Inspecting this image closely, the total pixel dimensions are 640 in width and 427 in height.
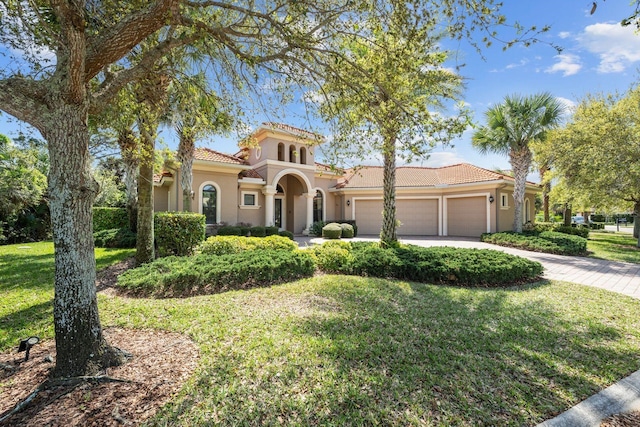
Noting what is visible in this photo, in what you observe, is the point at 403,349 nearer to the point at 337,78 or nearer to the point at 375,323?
the point at 375,323

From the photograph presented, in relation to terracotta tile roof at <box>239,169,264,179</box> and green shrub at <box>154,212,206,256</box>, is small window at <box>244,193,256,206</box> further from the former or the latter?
green shrub at <box>154,212,206,256</box>

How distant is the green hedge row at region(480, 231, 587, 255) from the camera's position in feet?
43.5

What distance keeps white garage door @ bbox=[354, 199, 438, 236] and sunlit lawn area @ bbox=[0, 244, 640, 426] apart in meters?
15.1

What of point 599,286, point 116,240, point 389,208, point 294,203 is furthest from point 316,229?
point 599,286

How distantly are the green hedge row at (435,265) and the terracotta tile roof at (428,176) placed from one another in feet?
38.9

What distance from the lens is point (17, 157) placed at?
15.1 m

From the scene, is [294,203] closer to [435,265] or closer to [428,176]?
[428,176]

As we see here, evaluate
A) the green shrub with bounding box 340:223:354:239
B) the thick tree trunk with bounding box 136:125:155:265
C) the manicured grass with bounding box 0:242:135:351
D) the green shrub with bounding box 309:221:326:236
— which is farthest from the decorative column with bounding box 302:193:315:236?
the thick tree trunk with bounding box 136:125:155:265

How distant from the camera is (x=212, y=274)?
6.77 meters

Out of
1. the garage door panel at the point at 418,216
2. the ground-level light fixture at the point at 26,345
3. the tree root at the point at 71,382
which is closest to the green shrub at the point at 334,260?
the tree root at the point at 71,382

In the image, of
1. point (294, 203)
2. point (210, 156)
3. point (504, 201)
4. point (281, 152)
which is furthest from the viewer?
point (294, 203)

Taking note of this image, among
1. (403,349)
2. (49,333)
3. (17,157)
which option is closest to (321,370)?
(403,349)

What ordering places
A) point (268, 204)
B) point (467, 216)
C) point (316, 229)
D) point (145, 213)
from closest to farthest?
1. point (145, 213)
2. point (268, 204)
3. point (316, 229)
4. point (467, 216)

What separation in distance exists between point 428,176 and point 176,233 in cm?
1968
